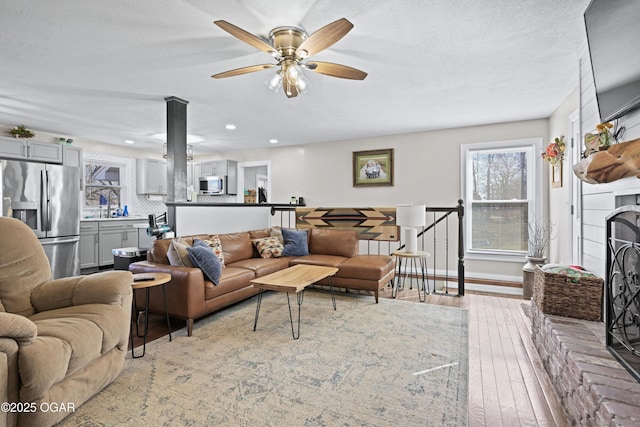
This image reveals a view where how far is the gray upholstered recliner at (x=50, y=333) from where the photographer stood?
144 cm

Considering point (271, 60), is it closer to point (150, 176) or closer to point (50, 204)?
point (50, 204)

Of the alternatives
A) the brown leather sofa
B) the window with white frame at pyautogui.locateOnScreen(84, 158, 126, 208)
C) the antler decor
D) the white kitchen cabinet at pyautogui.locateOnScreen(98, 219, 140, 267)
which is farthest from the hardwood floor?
the window with white frame at pyautogui.locateOnScreen(84, 158, 126, 208)

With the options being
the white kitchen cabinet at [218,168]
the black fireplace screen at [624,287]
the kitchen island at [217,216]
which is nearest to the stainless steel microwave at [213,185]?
the white kitchen cabinet at [218,168]

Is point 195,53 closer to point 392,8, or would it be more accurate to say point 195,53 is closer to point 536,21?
point 392,8

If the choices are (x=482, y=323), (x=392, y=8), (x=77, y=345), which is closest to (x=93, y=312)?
(x=77, y=345)

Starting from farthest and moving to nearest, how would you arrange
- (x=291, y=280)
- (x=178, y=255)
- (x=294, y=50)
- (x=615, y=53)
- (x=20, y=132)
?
(x=20, y=132) → (x=178, y=255) → (x=291, y=280) → (x=294, y=50) → (x=615, y=53)

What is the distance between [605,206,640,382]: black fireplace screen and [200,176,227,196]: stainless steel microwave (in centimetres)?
665

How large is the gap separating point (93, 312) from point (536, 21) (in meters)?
3.48

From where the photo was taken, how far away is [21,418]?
1468 mm

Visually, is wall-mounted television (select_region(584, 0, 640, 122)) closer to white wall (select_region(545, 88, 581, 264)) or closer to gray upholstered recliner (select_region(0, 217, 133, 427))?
white wall (select_region(545, 88, 581, 264))

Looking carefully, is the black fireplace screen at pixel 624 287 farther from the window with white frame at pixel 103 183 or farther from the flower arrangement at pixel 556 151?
the window with white frame at pixel 103 183

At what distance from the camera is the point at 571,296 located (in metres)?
2.15

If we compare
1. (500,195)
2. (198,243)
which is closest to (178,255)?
(198,243)

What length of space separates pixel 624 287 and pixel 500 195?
3613 millimetres
